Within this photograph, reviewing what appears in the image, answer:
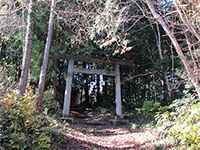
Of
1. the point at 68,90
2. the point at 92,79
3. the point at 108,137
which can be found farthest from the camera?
the point at 92,79

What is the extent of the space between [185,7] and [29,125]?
3934mm

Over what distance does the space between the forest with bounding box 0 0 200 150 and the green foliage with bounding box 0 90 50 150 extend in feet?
0.06

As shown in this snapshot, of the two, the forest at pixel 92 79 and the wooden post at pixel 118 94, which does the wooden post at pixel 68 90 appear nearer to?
the forest at pixel 92 79

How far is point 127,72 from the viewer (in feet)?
59.2

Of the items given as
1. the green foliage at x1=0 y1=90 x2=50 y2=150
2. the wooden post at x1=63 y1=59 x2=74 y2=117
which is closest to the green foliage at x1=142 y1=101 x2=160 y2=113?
the wooden post at x1=63 y1=59 x2=74 y2=117

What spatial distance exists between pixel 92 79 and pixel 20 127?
37.2ft

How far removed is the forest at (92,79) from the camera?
820 centimetres

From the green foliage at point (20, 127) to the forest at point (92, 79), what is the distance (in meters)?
0.02

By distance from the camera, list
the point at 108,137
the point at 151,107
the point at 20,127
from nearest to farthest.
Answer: the point at 20,127
the point at 108,137
the point at 151,107

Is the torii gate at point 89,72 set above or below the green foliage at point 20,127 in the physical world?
above

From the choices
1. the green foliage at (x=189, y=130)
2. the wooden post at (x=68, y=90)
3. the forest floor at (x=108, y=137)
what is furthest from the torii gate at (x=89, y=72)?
the green foliage at (x=189, y=130)

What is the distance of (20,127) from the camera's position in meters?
7.66

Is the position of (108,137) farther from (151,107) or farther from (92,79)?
(92,79)

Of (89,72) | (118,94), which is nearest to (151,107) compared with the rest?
(118,94)
